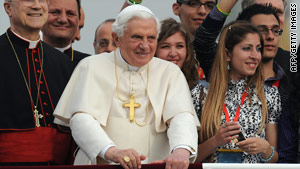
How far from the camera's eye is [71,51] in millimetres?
5938

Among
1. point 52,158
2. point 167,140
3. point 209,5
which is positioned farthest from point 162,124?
point 209,5

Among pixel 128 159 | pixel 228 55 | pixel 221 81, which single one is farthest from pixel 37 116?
pixel 228 55

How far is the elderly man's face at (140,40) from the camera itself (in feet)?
13.8

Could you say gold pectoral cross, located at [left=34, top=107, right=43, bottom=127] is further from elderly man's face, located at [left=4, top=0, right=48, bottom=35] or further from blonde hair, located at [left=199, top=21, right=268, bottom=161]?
blonde hair, located at [left=199, top=21, right=268, bottom=161]

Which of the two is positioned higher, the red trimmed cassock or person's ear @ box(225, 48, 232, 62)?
person's ear @ box(225, 48, 232, 62)

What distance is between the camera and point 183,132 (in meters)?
3.94

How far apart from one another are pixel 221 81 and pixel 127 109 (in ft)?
3.13

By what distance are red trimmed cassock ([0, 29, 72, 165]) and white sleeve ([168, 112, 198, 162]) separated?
3.31 feet

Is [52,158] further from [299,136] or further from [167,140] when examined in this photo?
[299,136]

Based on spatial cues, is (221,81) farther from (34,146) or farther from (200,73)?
(34,146)

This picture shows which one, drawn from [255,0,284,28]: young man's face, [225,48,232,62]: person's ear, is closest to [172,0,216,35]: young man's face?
[255,0,284,28]: young man's face

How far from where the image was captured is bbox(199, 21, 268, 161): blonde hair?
4664mm

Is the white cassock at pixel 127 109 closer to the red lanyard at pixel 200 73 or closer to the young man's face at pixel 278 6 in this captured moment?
the red lanyard at pixel 200 73

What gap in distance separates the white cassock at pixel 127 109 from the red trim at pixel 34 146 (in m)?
0.28
